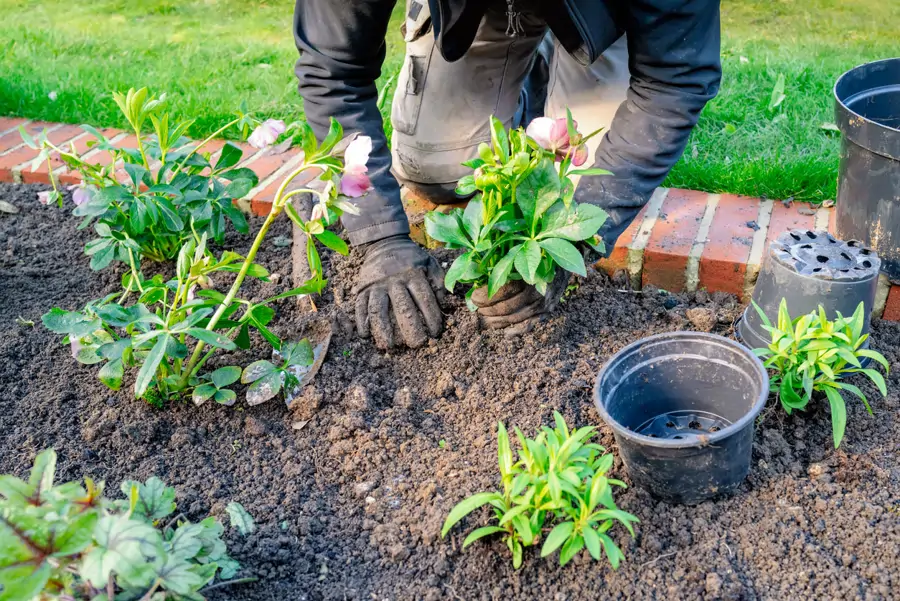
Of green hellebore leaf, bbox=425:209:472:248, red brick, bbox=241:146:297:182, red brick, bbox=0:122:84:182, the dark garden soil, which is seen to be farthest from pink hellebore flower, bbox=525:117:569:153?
red brick, bbox=0:122:84:182

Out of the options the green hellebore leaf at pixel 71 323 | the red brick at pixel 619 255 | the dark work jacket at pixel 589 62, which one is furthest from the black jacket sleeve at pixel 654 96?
the green hellebore leaf at pixel 71 323

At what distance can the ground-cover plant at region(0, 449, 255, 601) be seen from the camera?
1030 millimetres

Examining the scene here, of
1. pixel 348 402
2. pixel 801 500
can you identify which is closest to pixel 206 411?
pixel 348 402

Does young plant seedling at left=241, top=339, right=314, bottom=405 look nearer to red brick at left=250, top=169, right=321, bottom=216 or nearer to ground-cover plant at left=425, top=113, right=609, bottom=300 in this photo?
ground-cover plant at left=425, top=113, right=609, bottom=300

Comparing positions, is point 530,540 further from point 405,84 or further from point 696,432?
point 405,84

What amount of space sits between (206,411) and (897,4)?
14.0ft

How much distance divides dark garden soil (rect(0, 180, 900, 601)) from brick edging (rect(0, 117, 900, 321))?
0.25 feet

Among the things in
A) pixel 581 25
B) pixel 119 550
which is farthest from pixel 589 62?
pixel 119 550

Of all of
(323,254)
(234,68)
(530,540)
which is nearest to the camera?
(530,540)

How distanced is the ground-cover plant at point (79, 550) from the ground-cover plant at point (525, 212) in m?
0.82

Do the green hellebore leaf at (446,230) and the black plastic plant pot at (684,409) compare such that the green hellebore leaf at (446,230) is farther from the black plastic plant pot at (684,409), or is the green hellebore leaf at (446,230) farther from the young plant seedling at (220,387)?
the young plant seedling at (220,387)

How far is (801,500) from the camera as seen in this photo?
5.16ft

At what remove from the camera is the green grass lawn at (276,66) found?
103 inches

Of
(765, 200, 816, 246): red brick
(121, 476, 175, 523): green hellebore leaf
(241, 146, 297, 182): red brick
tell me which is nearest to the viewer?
(121, 476, 175, 523): green hellebore leaf
